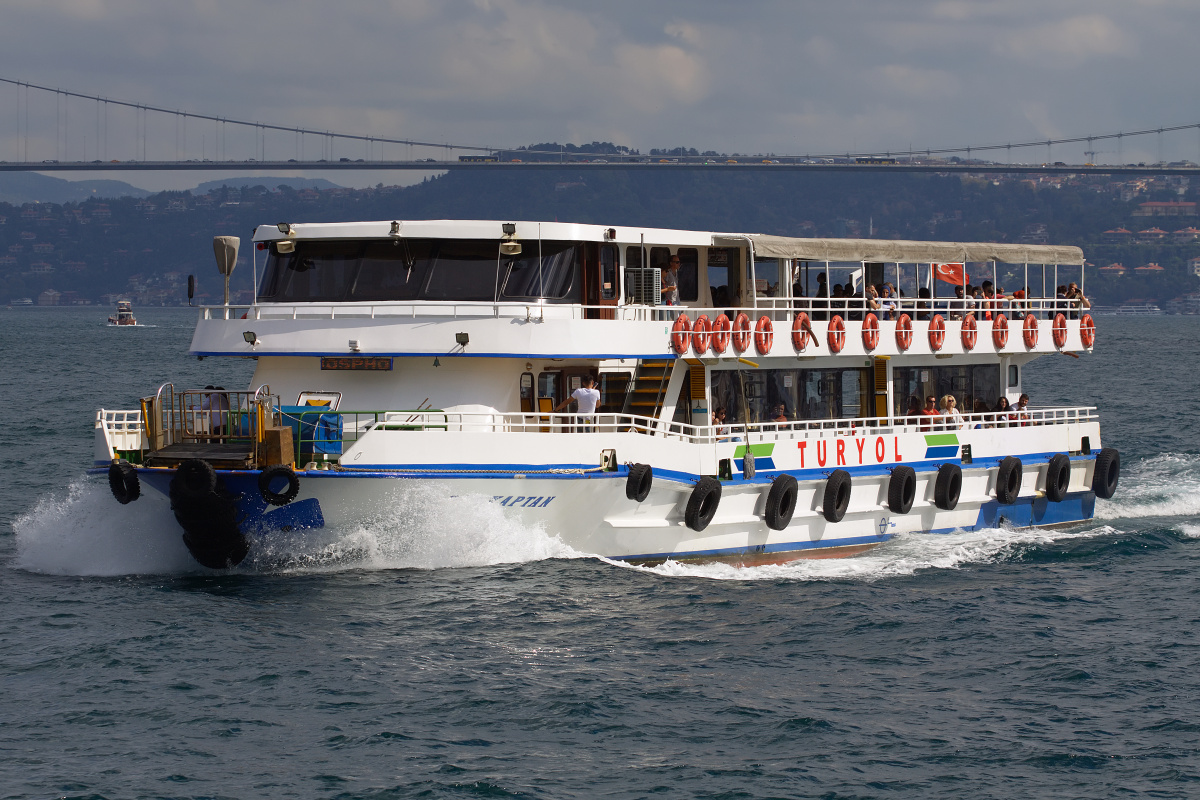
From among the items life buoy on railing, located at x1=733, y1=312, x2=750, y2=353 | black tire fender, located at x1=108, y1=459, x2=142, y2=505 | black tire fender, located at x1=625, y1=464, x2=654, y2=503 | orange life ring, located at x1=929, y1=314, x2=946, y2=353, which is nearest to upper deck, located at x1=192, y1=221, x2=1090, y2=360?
life buoy on railing, located at x1=733, y1=312, x2=750, y2=353

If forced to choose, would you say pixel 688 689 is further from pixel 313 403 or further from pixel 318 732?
pixel 313 403

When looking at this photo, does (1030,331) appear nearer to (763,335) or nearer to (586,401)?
(763,335)

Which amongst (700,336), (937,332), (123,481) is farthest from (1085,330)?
(123,481)

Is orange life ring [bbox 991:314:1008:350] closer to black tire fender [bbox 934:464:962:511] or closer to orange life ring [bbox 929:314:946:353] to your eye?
orange life ring [bbox 929:314:946:353]

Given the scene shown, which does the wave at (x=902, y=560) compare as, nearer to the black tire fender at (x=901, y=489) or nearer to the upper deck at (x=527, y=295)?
the black tire fender at (x=901, y=489)

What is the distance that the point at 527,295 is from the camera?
1909 cm

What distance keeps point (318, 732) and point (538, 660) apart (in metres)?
2.79

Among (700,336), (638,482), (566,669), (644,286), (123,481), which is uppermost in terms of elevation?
(644,286)

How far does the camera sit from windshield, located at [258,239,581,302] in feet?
62.7

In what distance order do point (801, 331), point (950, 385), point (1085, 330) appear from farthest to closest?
point (1085, 330)
point (950, 385)
point (801, 331)

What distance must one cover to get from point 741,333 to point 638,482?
327cm

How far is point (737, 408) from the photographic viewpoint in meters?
21.4

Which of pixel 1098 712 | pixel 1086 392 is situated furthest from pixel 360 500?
pixel 1086 392

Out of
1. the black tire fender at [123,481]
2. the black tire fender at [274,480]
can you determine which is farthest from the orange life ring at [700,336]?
the black tire fender at [123,481]
